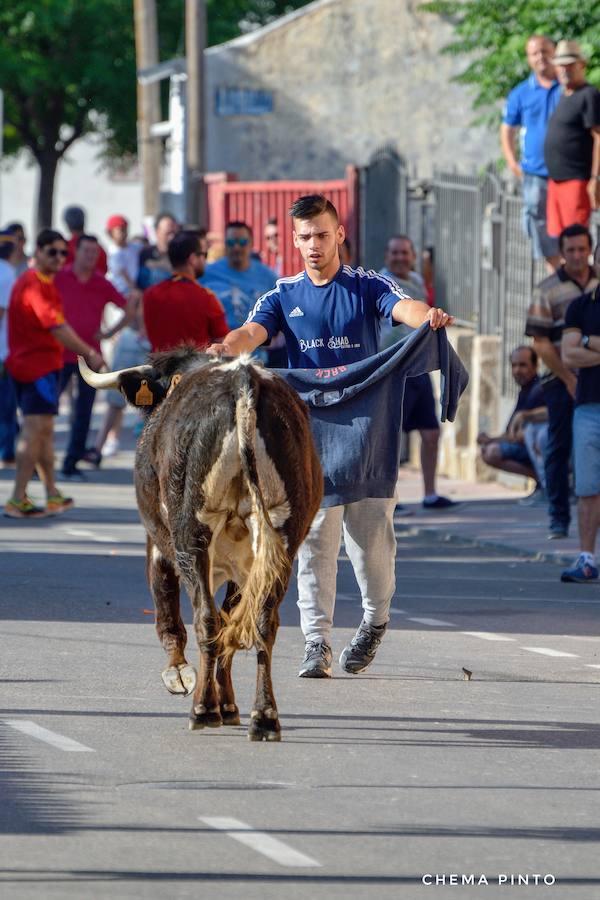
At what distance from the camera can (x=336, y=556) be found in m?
9.13

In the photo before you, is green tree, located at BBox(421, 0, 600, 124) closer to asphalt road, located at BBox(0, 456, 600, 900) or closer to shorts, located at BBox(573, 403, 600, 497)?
shorts, located at BBox(573, 403, 600, 497)

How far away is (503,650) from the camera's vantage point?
10.1 m

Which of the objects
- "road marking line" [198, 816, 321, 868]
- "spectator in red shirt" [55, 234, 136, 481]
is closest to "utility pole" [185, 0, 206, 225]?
"spectator in red shirt" [55, 234, 136, 481]

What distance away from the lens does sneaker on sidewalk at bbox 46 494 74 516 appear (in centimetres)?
1596

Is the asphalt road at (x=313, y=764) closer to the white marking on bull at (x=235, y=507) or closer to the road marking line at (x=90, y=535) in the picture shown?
the white marking on bull at (x=235, y=507)

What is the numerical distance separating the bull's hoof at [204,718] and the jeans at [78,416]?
10.6 metres

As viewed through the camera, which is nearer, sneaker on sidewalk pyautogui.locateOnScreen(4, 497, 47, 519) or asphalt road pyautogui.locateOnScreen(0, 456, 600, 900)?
asphalt road pyautogui.locateOnScreen(0, 456, 600, 900)

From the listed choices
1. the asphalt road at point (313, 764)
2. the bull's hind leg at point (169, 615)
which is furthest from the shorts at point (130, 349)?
the bull's hind leg at point (169, 615)

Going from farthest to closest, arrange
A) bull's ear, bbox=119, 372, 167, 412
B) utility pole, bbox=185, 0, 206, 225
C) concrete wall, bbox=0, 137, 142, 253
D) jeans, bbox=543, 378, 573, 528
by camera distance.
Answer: concrete wall, bbox=0, 137, 142, 253, utility pole, bbox=185, 0, 206, 225, jeans, bbox=543, 378, 573, 528, bull's ear, bbox=119, 372, 167, 412

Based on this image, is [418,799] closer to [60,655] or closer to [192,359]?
[192,359]

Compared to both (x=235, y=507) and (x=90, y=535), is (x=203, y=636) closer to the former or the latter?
(x=235, y=507)

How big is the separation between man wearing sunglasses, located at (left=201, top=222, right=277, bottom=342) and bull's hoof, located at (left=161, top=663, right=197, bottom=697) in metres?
8.84

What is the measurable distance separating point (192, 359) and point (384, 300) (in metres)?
0.93

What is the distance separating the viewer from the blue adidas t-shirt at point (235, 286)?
17.1 meters
